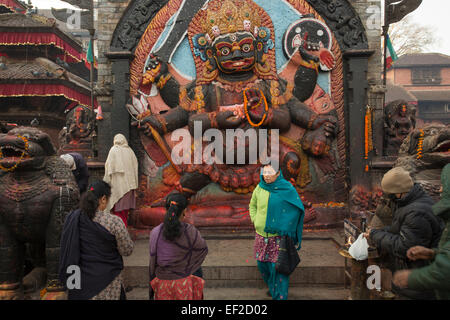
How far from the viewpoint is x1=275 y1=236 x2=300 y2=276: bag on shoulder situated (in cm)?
429

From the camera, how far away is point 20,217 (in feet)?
13.8

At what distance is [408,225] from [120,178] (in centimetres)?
506

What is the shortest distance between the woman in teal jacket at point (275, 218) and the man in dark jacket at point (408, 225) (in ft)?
3.55

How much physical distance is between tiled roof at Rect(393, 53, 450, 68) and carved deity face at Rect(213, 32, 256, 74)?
26183 mm

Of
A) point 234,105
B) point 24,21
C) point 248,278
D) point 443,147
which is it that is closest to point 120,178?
point 234,105

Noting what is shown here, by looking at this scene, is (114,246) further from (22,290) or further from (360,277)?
(360,277)

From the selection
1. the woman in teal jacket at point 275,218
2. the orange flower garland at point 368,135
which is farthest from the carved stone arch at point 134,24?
the orange flower garland at point 368,135

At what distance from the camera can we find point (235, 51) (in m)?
7.05

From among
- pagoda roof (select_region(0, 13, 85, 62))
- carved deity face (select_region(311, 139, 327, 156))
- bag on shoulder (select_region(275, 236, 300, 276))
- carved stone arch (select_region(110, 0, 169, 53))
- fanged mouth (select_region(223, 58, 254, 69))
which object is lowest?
bag on shoulder (select_region(275, 236, 300, 276))

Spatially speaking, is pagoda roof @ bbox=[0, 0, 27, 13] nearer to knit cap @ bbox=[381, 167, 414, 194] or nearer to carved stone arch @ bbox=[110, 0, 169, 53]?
carved stone arch @ bbox=[110, 0, 169, 53]

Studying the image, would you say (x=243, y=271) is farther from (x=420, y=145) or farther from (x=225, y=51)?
(x=225, y=51)

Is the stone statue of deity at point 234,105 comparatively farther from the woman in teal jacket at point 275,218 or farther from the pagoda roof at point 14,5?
the pagoda roof at point 14,5

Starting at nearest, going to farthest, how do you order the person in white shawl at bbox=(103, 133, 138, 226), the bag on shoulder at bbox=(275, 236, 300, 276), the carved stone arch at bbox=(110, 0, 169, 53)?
the bag on shoulder at bbox=(275, 236, 300, 276)
the person in white shawl at bbox=(103, 133, 138, 226)
the carved stone arch at bbox=(110, 0, 169, 53)

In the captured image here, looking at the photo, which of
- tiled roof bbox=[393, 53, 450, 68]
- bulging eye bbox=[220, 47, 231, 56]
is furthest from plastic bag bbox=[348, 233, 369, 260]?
tiled roof bbox=[393, 53, 450, 68]
